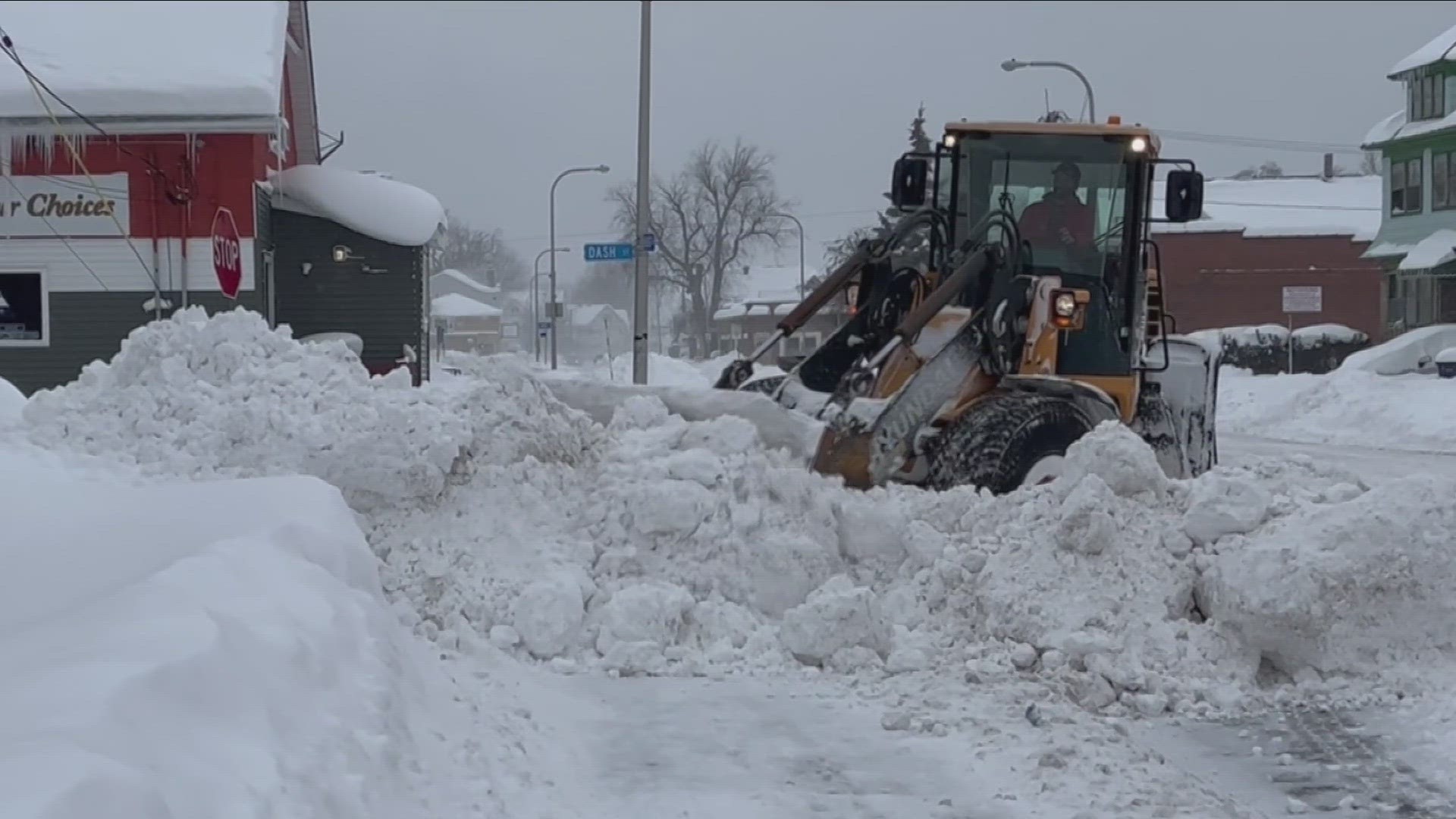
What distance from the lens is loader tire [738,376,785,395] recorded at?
11.8m

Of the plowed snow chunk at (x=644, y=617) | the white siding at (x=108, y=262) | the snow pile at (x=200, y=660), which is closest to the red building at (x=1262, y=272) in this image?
the white siding at (x=108, y=262)

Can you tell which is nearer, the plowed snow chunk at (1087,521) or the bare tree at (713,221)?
the plowed snow chunk at (1087,521)

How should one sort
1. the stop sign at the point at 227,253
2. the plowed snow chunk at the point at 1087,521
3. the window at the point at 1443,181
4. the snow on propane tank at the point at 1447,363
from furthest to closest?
1. the window at the point at 1443,181
2. the snow on propane tank at the point at 1447,363
3. the stop sign at the point at 227,253
4. the plowed snow chunk at the point at 1087,521

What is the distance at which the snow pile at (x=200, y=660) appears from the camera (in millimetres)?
3768

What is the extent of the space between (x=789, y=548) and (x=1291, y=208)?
60725mm

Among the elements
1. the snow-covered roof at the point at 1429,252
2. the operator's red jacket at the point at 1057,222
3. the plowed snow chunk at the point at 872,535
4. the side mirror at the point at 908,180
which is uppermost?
the snow-covered roof at the point at 1429,252

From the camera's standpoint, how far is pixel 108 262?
21.8 m

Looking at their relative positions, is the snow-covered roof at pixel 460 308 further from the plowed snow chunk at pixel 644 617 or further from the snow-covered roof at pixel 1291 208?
the plowed snow chunk at pixel 644 617

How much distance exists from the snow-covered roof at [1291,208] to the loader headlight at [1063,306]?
46.5 metres

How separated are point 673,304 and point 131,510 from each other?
104 m

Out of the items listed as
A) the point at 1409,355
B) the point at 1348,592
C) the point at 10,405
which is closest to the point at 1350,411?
the point at 1409,355

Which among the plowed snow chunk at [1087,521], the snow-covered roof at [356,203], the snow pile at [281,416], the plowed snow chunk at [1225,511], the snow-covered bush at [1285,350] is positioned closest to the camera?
the plowed snow chunk at [1087,521]

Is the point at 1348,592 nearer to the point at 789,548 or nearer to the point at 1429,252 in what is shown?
the point at 789,548

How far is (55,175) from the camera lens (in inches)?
846
